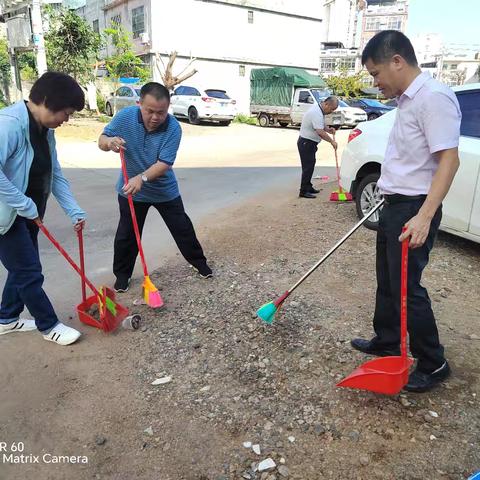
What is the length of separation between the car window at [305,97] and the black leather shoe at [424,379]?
59.9ft

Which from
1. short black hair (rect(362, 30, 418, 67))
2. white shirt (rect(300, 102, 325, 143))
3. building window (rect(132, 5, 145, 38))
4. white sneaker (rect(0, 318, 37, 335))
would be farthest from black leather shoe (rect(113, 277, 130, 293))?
A: building window (rect(132, 5, 145, 38))

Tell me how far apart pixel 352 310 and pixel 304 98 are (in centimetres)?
1768

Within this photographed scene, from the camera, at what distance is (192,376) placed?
2.91 m

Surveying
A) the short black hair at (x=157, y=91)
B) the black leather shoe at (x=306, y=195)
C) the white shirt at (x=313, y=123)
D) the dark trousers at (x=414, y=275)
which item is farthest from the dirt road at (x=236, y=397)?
the white shirt at (x=313, y=123)

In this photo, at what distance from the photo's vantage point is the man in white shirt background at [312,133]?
741 centimetres

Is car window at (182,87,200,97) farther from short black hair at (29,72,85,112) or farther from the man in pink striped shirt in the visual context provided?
the man in pink striped shirt

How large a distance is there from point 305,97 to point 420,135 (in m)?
18.6

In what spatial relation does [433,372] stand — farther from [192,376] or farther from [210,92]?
[210,92]

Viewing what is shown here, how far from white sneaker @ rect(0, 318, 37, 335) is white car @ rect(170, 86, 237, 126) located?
17.0m

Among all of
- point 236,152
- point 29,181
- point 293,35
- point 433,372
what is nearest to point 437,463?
point 433,372

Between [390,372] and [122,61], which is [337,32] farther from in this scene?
[390,372]

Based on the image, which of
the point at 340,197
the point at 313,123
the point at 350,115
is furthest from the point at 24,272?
the point at 350,115

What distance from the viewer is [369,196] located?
5871 millimetres

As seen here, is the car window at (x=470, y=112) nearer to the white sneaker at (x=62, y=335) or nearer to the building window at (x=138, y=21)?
the white sneaker at (x=62, y=335)
